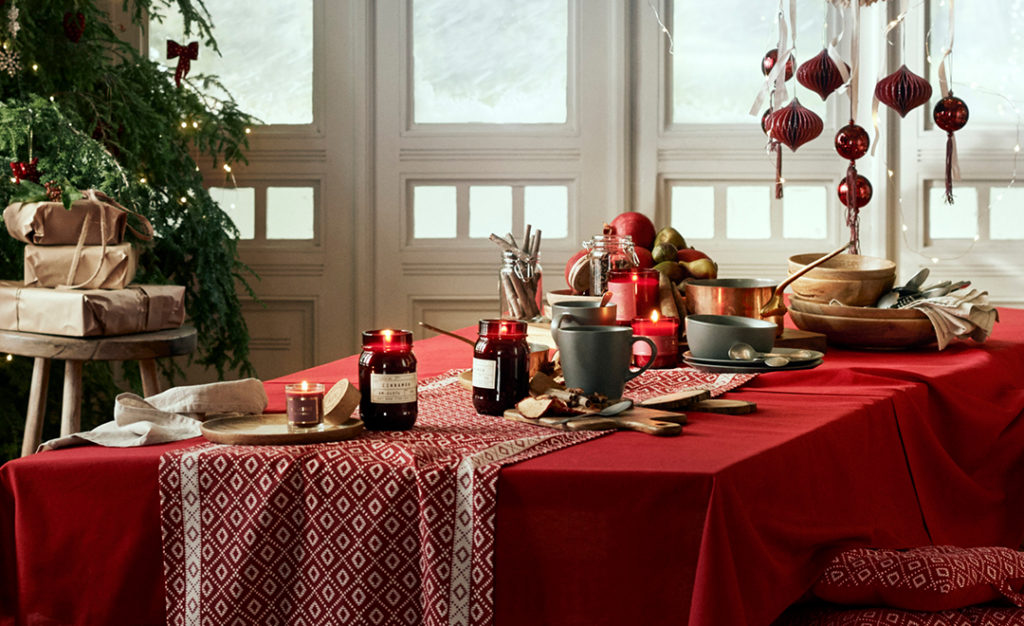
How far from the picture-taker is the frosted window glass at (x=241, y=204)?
406 centimetres

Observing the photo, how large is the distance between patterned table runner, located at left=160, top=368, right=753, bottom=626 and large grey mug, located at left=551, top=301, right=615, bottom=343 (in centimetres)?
41

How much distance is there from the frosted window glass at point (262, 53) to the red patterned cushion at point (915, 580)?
323cm

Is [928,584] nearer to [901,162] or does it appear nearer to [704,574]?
[704,574]

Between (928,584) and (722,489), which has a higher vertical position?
(722,489)

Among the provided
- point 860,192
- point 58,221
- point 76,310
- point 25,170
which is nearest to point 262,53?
point 25,170

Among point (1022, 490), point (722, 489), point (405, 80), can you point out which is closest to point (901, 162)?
point (405, 80)

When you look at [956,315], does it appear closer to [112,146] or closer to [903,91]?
[903,91]

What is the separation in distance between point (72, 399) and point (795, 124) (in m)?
1.57

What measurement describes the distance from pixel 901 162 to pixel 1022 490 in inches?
90.2

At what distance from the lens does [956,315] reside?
1.98m

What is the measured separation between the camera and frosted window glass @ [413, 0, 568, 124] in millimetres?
3988

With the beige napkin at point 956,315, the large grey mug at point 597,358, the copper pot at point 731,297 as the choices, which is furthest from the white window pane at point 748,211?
the large grey mug at point 597,358

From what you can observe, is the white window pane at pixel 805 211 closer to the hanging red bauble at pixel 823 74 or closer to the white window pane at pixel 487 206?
the white window pane at pixel 487 206

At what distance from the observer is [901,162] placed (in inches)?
152
